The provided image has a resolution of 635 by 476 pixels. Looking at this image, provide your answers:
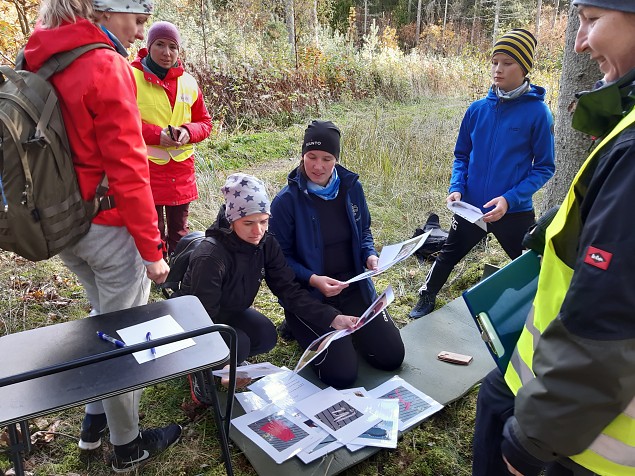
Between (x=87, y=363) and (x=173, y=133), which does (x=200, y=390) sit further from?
(x=173, y=133)

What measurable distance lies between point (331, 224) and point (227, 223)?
31.4 inches

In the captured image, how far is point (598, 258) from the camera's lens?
102cm

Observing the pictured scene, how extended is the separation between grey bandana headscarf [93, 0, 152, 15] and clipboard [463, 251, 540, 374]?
1765 millimetres

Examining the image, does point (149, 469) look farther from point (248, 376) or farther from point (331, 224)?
point (331, 224)

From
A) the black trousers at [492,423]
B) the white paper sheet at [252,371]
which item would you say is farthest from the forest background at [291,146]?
the black trousers at [492,423]

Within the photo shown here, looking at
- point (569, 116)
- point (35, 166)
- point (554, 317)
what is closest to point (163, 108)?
point (35, 166)

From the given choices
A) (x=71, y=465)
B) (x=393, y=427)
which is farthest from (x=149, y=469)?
(x=393, y=427)

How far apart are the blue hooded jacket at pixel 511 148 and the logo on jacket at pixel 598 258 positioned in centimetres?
222

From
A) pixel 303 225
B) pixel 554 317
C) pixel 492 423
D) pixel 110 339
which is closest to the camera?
pixel 554 317

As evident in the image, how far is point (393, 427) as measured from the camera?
2.49m

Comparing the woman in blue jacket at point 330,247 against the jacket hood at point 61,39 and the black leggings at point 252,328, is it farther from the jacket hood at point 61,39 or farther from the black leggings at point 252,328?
the jacket hood at point 61,39

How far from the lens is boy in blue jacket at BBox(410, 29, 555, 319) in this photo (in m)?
3.07

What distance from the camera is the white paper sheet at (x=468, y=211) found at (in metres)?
3.11

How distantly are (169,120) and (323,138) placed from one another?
4.64 ft
